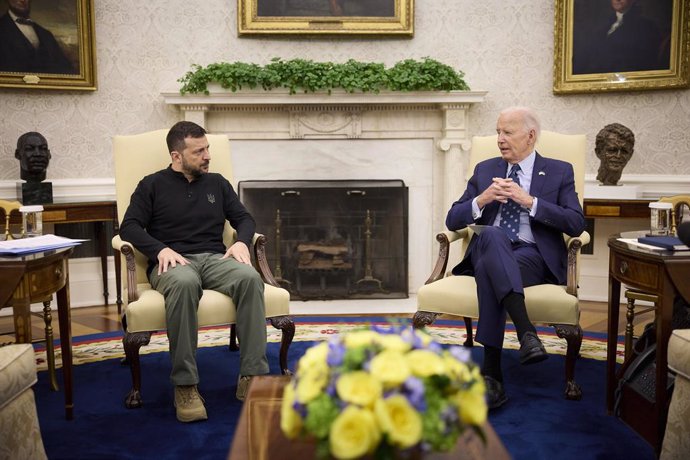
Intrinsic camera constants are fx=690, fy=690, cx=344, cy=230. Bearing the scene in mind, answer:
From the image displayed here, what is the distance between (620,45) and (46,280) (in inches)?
175

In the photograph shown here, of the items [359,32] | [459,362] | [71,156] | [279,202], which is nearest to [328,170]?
[279,202]

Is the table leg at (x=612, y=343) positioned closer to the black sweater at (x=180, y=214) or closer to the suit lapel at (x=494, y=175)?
the suit lapel at (x=494, y=175)

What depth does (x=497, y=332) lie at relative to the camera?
299 centimetres

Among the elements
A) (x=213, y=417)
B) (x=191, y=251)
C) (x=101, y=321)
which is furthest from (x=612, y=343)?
(x=101, y=321)

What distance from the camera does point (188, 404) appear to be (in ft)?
9.45

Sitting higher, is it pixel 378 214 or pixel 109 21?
pixel 109 21

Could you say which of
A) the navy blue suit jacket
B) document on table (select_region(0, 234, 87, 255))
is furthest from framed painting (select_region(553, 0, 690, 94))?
document on table (select_region(0, 234, 87, 255))

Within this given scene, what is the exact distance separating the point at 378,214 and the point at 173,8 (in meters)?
2.26

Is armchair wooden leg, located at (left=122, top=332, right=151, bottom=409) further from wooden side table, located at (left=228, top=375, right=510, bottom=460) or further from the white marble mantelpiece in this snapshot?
the white marble mantelpiece

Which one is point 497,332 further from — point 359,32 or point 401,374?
point 359,32

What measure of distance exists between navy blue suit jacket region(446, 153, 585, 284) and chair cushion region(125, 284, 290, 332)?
37.2 inches

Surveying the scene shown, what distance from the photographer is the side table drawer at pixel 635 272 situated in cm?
255

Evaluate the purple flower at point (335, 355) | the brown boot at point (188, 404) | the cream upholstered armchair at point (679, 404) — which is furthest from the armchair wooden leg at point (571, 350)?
the purple flower at point (335, 355)

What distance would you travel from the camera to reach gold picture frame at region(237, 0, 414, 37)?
5398 millimetres
